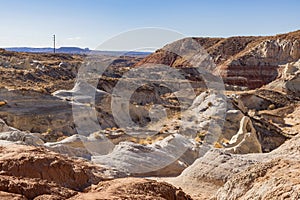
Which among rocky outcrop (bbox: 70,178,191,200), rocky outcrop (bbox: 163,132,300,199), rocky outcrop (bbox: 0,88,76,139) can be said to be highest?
rocky outcrop (bbox: 70,178,191,200)

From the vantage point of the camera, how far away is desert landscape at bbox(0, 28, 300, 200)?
16.0ft

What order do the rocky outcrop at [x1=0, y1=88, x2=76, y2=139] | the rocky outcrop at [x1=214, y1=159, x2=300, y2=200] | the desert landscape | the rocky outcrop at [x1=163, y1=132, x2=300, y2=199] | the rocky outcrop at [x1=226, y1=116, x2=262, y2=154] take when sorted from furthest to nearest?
the rocky outcrop at [x1=0, y1=88, x2=76, y2=139]
the rocky outcrop at [x1=226, y1=116, x2=262, y2=154]
the rocky outcrop at [x1=163, y1=132, x2=300, y2=199]
the desert landscape
the rocky outcrop at [x1=214, y1=159, x2=300, y2=200]

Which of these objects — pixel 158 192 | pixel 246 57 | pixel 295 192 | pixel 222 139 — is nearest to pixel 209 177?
pixel 158 192

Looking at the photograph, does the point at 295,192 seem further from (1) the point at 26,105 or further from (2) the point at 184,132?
(1) the point at 26,105

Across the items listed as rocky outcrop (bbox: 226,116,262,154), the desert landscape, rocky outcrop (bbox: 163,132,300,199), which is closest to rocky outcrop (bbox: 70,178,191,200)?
the desert landscape

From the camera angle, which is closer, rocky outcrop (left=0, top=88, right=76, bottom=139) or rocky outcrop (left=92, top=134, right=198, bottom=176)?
rocky outcrop (left=92, top=134, right=198, bottom=176)

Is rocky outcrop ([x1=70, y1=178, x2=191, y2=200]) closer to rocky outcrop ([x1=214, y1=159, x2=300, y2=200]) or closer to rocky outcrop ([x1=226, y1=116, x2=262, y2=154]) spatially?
rocky outcrop ([x1=214, y1=159, x2=300, y2=200])

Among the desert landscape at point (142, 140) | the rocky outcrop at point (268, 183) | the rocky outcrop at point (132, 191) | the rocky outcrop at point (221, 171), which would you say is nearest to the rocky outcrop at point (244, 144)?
the desert landscape at point (142, 140)

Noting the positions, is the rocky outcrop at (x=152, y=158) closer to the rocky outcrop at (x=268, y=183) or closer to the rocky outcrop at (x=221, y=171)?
the rocky outcrop at (x=221, y=171)

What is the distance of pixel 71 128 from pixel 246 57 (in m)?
53.1

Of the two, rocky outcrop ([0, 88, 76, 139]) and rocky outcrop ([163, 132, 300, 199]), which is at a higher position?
rocky outcrop ([163, 132, 300, 199])

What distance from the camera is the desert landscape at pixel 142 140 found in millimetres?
4879

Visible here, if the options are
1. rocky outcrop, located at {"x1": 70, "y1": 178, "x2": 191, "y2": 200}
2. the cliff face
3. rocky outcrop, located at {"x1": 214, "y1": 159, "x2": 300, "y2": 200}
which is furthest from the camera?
the cliff face

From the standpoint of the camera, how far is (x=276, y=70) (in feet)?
206
